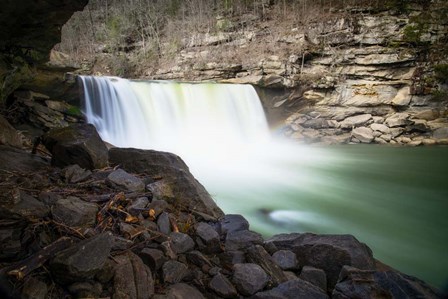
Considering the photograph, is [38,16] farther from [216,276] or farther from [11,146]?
[216,276]

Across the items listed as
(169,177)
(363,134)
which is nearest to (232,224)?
(169,177)

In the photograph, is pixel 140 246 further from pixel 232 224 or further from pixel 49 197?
pixel 232 224

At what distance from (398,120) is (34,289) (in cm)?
1526

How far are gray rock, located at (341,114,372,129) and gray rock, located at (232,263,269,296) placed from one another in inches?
509

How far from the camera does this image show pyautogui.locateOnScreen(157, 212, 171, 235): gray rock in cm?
279

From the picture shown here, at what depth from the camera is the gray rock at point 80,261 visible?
6.01 feet

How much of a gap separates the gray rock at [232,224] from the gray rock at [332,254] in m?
0.65

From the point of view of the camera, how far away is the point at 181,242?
2.70 m

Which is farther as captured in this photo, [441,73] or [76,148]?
[441,73]

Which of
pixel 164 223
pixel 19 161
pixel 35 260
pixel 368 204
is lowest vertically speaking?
pixel 368 204

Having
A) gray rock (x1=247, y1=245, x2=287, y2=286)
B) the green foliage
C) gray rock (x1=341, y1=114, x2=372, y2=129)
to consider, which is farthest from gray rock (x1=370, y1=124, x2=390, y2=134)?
gray rock (x1=247, y1=245, x2=287, y2=286)

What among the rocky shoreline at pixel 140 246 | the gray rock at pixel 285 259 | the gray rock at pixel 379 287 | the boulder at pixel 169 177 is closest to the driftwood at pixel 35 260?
the rocky shoreline at pixel 140 246

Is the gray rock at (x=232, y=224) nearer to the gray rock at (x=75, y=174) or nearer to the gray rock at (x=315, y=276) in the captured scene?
the gray rock at (x=315, y=276)

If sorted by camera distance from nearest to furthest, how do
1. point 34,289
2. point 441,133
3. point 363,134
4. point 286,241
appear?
point 34,289 → point 286,241 → point 441,133 → point 363,134
